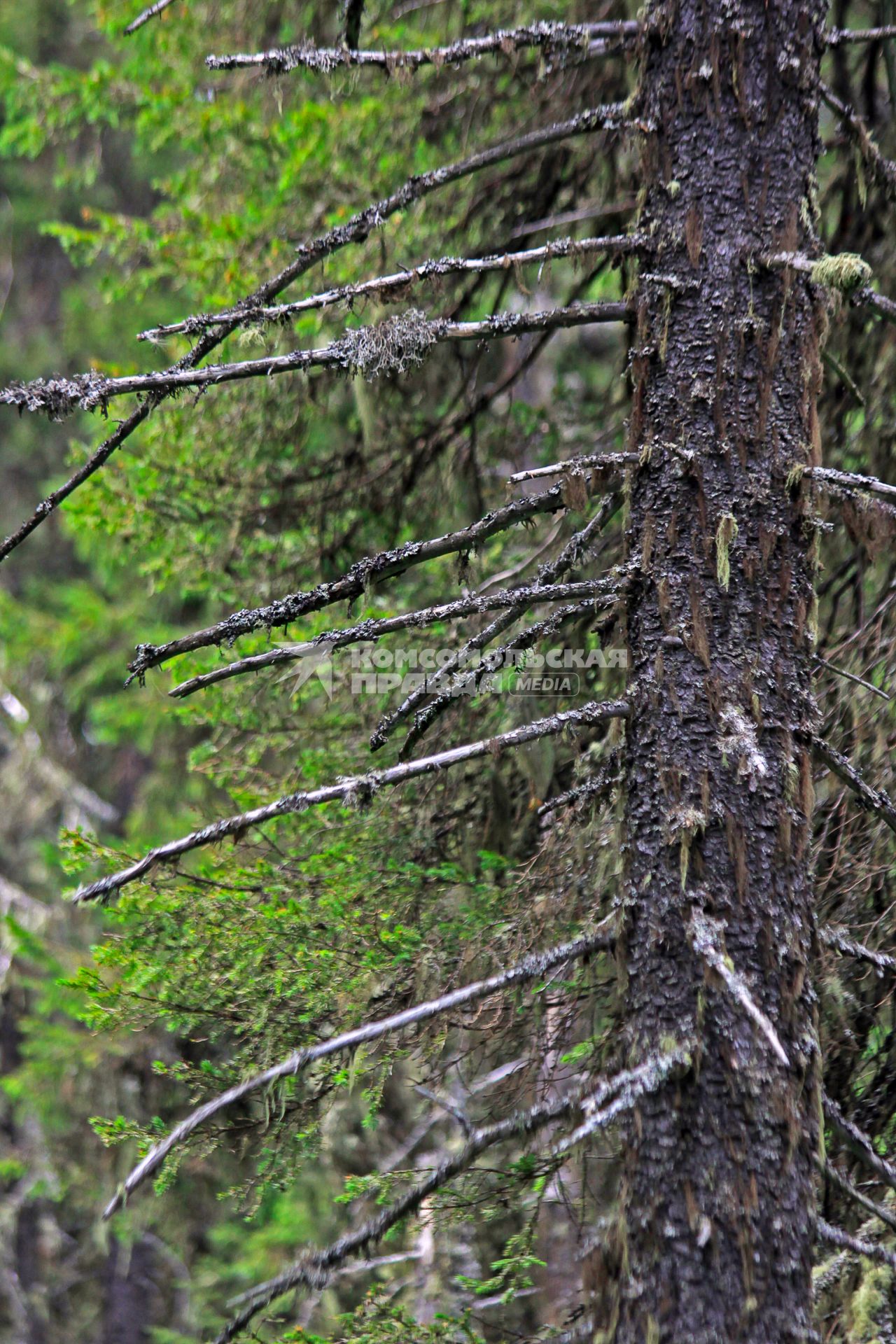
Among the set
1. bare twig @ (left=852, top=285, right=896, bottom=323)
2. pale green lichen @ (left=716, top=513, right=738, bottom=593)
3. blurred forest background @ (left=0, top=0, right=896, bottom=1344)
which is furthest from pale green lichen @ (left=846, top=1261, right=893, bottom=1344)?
bare twig @ (left=852, top=285, right=896, bottom=323)

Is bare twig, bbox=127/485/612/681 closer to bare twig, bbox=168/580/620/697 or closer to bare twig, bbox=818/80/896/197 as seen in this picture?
bare twig, bbox=168/580/620/697

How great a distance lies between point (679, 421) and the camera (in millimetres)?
3039

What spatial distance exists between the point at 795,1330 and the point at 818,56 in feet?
11.2

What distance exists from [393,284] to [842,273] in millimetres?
1223

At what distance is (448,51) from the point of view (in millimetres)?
3199

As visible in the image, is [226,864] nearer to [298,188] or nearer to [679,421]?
[679,421]

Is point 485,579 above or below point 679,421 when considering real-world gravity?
below

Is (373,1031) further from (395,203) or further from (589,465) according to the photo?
(395,203)

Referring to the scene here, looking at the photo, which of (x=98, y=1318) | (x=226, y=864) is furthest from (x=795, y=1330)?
(x=98, y=1318)

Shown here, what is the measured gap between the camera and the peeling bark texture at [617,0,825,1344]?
8.45 feet

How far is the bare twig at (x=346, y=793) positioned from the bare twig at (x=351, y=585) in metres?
0.44

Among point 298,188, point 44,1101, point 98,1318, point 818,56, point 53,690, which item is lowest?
point 98,1318

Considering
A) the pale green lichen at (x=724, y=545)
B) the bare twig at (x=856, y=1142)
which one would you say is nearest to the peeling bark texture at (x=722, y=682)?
the pale green lichen at (x=724, y=545)

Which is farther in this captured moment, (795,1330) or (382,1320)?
(382,1320)
